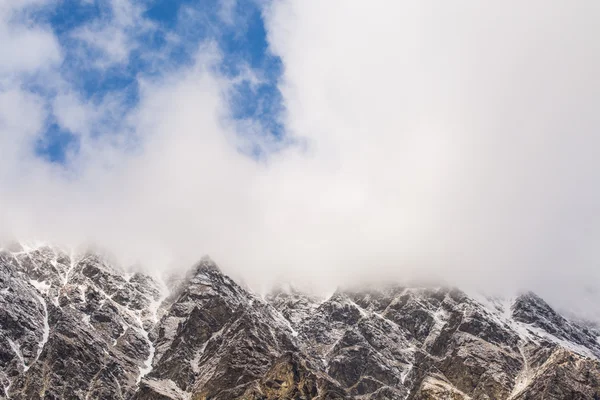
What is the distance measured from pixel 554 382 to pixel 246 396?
88.8 meters

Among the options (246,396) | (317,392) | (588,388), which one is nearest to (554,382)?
(588,388)

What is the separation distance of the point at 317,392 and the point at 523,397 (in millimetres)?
61052

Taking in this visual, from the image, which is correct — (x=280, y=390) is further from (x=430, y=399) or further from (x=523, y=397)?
(x=523, y=397)

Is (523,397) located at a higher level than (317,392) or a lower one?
higher

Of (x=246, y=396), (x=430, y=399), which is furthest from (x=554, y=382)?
(x=246, y=396)

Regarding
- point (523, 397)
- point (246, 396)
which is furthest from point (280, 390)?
point (523, 397)

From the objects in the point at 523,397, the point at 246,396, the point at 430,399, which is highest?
the point at 523,397

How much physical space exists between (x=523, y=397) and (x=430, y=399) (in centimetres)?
2741

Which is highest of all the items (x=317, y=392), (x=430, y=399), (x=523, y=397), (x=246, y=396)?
(x=523, y=397)

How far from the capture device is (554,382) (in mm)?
190625

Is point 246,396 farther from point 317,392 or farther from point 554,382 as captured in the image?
A: point 554,382

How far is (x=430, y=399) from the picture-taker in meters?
199

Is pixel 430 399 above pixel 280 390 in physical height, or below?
above

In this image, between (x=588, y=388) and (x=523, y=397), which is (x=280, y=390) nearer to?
(x=523, y=397)
